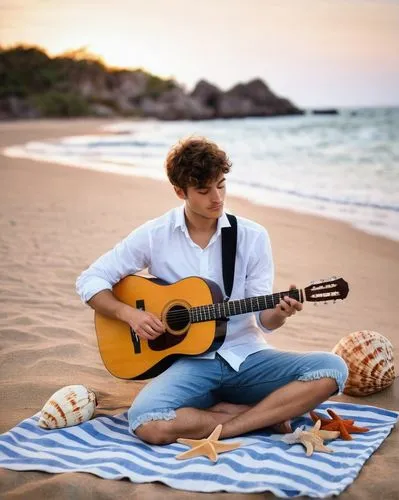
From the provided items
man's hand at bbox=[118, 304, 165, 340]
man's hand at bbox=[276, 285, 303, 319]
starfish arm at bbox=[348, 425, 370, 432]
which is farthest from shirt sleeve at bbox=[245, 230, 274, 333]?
starfish arm at bbox=[348, 425, 370, 432]

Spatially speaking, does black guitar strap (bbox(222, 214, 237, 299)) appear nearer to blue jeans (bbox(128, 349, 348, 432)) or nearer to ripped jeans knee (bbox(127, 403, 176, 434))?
blue jeans (bbox(128, 349, 348, 432))

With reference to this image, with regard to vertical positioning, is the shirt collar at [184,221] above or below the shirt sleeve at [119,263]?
above

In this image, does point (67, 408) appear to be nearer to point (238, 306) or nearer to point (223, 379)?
Answer: point (223, 379)

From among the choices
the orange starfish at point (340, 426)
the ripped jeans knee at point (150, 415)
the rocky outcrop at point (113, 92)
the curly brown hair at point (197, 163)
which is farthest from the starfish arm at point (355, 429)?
the rocky outcrop at point (113, 92)

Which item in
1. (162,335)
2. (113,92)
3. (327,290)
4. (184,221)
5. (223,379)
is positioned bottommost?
(223,379)

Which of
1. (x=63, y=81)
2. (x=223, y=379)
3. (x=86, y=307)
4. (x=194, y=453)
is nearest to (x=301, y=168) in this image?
(x=86, y=307)

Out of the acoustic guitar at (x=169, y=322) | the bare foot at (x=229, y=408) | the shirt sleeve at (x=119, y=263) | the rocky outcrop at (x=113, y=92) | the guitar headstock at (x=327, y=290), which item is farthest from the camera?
the rocky outcrop at (x=113, y=92)

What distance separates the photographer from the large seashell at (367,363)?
13.4ft

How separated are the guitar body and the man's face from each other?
0.37m

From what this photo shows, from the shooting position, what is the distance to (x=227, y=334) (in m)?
3.71

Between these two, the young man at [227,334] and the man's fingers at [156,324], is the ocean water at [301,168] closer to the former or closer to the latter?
the young man at [227,334]

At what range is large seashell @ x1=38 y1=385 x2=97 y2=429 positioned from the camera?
3.59m

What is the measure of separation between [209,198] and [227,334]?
0.76m

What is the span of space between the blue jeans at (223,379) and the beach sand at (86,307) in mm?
463
